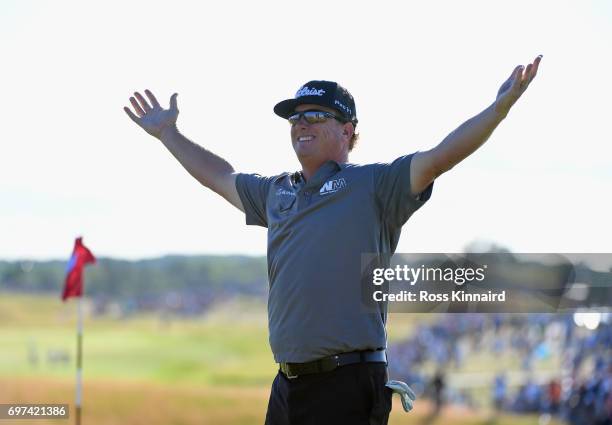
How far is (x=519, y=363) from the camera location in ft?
98.1

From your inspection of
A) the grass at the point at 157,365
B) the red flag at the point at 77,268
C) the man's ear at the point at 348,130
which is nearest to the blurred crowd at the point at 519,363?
the grass at the point at 157,365

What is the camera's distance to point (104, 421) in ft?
83.7

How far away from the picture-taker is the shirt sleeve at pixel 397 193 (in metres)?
4.42

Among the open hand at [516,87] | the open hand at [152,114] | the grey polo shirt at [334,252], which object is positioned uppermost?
the open hand at [152,114]

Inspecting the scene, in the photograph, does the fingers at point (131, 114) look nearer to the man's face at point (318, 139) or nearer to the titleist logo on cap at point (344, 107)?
the man's face at point (318, 139)

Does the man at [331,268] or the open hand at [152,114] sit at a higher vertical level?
the open hand at [152,114]

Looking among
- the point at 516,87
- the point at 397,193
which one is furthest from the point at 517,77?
the point at 397,193

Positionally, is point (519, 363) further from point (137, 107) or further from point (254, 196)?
point (254, 196)

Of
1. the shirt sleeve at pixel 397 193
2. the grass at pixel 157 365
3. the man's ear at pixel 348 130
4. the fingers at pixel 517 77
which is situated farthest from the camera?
the grass at pixel 157 365

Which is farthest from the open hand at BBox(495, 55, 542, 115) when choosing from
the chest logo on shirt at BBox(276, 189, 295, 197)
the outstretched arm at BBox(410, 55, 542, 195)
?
the chest logo on shirt at BBox(276, 189, 295, 197)

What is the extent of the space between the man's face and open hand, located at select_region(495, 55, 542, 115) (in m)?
0.97

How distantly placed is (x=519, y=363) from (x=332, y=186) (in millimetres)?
26253

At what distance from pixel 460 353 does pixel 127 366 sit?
32.4 meters

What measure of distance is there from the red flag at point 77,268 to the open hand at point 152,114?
8.54 metres
